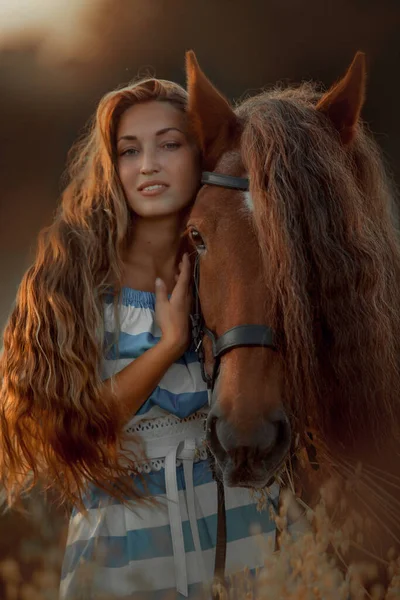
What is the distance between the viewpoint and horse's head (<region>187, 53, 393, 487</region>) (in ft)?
3.71

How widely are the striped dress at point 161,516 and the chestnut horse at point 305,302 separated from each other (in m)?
0.14

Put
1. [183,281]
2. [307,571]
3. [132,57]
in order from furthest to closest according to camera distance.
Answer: [132,57] < [183,281] < [307,571]

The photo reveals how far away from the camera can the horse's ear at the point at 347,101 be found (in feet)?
4.23

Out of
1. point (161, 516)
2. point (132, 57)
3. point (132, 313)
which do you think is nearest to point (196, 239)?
point (132, 313)

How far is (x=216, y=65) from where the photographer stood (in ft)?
6.68

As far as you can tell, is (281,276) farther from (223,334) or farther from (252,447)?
(252,447)

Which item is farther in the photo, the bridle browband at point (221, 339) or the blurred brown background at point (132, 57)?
the blurred brown background at point (132, 57)

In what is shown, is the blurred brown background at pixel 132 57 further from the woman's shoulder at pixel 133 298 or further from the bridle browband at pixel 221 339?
the bridle browband at pixel 221 339

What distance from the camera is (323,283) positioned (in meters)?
1.18

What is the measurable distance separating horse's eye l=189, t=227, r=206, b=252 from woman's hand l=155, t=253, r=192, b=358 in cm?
8

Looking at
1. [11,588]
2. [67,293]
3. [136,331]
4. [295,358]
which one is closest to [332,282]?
[295,358]

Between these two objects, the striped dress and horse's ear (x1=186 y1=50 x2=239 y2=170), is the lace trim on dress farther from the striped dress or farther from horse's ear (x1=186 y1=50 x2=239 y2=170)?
horse's ear (x1=186 y1=50 x2=239 y2=170)

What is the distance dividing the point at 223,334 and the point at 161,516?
43 cm

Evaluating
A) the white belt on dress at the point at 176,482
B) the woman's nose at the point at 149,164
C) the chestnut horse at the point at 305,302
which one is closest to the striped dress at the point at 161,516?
the white belt on dress at the point at 176,482
